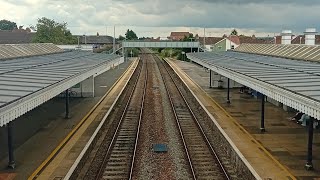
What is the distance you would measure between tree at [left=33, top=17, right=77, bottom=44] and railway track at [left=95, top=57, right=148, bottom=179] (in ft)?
264

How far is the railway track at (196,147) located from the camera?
635 inches

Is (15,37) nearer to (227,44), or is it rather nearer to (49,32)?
(49,32)

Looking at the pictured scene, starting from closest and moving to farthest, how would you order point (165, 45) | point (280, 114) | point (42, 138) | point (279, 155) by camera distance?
1. point (279, 155)
2. point (42, 138)
3. point (280, 114)
4. point (165, 45)

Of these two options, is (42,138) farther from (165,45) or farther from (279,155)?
(165,45)

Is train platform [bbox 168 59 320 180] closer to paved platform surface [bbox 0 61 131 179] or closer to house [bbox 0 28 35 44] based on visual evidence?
paved platform surface [bbox 0 61 131 179]

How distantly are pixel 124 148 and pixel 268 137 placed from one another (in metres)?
7.40

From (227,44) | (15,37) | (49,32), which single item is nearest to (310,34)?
(227,44)

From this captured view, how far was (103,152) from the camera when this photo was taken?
763 inches

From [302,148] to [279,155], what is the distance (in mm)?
1932

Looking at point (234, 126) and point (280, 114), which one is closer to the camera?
point (234, 126)

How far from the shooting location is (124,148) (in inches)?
792

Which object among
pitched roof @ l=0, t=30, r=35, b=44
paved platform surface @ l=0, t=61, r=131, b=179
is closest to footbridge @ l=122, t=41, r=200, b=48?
pitched roof @ l=0, t=30, r=35, b=44

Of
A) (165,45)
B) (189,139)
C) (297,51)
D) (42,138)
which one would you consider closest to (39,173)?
(42,138)

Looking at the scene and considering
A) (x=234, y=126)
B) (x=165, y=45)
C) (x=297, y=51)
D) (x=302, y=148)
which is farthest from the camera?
(x=165, y=45)
